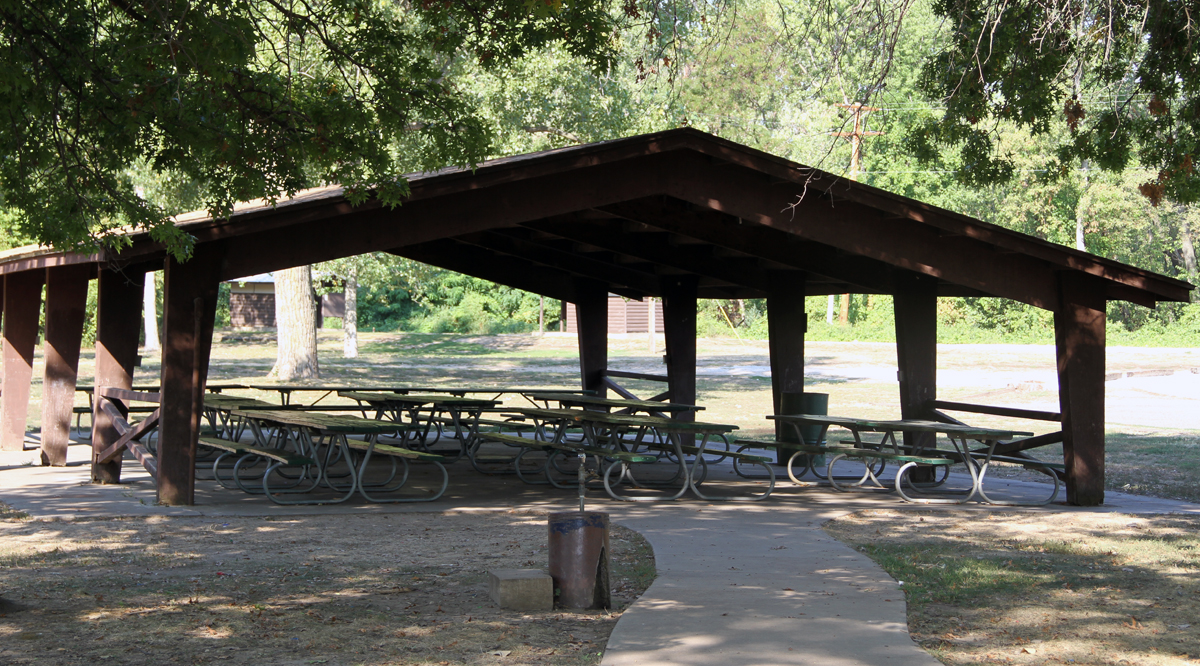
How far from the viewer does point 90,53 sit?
7.68 m

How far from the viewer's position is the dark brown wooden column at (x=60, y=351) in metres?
11.3

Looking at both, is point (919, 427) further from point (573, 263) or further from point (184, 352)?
point (184, 352)

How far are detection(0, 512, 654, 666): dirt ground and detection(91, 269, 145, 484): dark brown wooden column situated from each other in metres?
2.27

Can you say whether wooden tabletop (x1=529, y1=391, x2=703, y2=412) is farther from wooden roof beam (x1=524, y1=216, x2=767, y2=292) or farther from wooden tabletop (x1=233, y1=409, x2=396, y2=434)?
wooden tabletop (x1=233, y1=409, x2=396, y2=434)

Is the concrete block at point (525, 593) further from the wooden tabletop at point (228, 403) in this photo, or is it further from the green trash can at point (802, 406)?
the green trash can at point (802, 406)

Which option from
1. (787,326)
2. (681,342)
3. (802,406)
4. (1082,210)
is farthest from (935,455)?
(1082,210)

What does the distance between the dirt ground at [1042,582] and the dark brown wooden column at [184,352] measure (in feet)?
17.0

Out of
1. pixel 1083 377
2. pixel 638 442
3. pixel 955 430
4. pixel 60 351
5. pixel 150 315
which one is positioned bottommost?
pixel 638 442

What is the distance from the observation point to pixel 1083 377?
31.2 feet

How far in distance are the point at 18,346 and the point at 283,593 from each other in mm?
8176

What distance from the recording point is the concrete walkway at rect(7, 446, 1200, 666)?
4.83m

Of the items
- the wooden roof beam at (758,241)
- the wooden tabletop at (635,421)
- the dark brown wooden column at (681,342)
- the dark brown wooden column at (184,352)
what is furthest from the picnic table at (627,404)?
the dark brown wooden column at (184,352)

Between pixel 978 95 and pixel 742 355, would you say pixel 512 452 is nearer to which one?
pixel 978 95

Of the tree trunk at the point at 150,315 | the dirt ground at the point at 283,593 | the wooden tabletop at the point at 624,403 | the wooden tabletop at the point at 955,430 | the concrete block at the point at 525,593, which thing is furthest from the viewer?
the tree trunk at the point at 150,315
